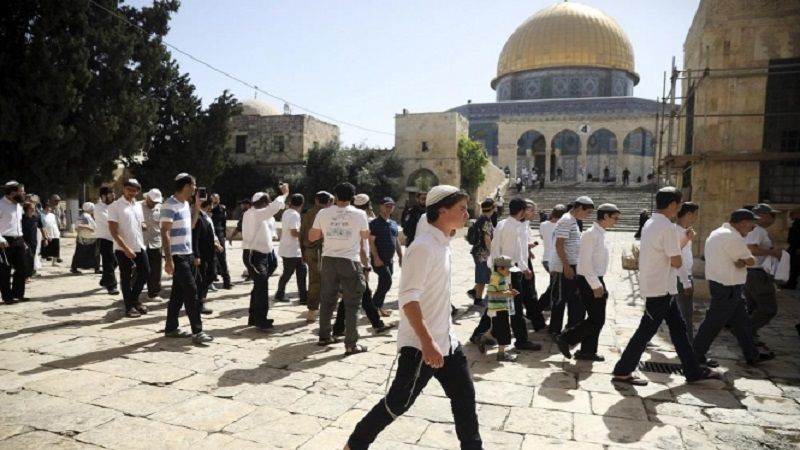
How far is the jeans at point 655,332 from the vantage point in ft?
14.4

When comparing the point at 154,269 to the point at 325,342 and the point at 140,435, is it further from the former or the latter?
the point at 140,435

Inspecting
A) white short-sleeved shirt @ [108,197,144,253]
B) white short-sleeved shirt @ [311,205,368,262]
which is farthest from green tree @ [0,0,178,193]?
white short-sleeved shirt @ [311,205,368,262]

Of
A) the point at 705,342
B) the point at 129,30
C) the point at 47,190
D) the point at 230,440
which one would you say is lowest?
the point at 230,440

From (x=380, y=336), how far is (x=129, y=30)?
20447 mm

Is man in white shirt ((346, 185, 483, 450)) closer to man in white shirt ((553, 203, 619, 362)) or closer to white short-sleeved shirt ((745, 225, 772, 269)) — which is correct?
man in white shirt ((553, 203, 619, 362))

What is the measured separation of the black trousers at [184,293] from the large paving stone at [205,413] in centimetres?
153

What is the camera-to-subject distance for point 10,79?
16172mm

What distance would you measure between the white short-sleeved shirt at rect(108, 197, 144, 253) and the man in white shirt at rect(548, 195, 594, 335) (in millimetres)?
5387

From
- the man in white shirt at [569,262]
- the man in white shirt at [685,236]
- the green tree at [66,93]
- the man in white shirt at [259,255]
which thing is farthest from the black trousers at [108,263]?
the green tree at [66,93]

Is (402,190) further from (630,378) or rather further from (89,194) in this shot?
(630,378)

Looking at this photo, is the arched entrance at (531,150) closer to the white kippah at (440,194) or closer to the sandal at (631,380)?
the sandal at (631,380)

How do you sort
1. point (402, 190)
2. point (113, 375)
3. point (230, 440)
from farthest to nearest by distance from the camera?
1. point (402, 190)
2. point (113, 375)
3. point (230, 440)

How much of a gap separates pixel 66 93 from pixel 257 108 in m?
23.5

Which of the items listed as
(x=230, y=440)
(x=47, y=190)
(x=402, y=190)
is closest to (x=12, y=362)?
(x=230, y=440)
